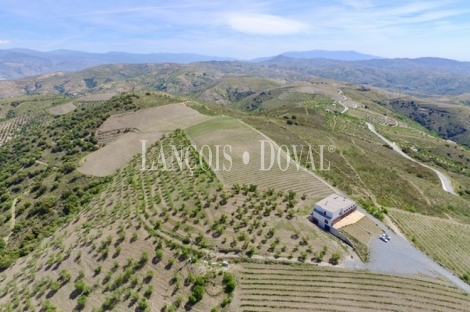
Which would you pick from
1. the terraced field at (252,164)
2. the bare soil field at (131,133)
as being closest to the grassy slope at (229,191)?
the bare soil field at (131,133)

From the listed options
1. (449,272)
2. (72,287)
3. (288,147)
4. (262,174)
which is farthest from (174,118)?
(449,272)

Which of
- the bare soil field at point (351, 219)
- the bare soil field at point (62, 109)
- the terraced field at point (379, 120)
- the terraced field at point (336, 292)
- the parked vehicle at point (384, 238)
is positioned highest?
the bare soil field at point (351, 219)

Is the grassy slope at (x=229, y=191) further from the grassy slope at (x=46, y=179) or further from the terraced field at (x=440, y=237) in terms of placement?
the terraced field at (x=440, y=237)

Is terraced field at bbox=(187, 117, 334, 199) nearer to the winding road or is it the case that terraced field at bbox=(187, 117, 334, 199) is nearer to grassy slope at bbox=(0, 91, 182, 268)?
the winding road

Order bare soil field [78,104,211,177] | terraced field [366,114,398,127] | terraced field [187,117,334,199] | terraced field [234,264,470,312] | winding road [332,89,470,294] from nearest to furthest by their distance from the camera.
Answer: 1. terraced field [234,264,470,312]
2. winding road [332,89,470,294]
3. terraced field [187,117,334,199]
4. bare soil field [78,104,211,177]
5. terraced field [366,114,398,127]

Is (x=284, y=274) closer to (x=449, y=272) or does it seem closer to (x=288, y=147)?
(x=449, y=272)

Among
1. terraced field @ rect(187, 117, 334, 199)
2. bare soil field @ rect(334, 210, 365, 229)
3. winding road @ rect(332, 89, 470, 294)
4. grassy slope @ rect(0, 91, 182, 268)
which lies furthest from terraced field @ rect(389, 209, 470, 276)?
grassy slope @ rect(0, 91, 182, 268)

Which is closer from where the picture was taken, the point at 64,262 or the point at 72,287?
the point at 72,287
